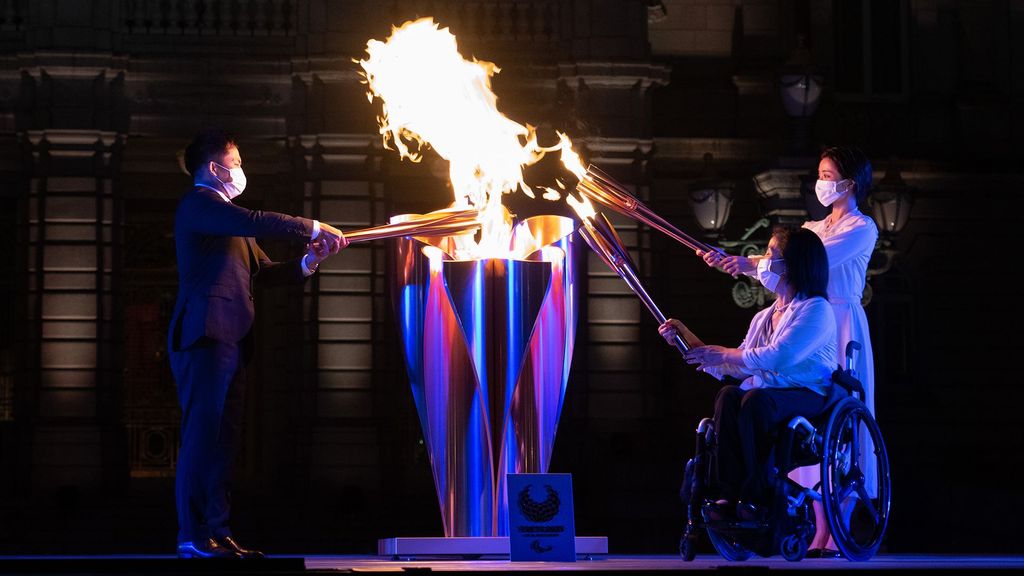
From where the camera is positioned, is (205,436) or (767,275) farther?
(767,275)

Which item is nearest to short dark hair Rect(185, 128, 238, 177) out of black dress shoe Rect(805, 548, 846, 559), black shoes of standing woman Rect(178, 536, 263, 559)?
black shoes of standing woman Rect(178, 536, 263, 559)

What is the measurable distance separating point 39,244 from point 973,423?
39.4ft

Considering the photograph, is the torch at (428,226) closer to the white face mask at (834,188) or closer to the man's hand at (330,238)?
the man's hand at (330,238)

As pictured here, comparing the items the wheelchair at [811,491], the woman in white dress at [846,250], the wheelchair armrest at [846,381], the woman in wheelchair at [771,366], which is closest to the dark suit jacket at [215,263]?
the woman in wheelchair at [771,366]

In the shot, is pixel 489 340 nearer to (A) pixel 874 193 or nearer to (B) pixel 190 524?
(B) pixel 190 524

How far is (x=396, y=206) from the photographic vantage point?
19375 mm

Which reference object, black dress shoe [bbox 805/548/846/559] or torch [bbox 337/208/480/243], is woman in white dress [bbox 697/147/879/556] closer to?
black dress shoe [bbox 805/548/846/559]

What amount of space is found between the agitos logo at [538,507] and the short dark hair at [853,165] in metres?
2.18

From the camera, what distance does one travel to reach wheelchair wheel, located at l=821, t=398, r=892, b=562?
6668 mm

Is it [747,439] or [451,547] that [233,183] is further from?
[747,439]

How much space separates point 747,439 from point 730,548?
633mm

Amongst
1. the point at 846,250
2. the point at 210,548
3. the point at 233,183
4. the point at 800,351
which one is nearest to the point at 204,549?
the point at 210,548

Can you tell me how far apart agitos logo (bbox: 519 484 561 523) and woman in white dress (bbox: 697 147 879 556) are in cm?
126

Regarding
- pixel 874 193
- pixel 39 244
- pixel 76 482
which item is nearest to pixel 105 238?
pixel 39 244
